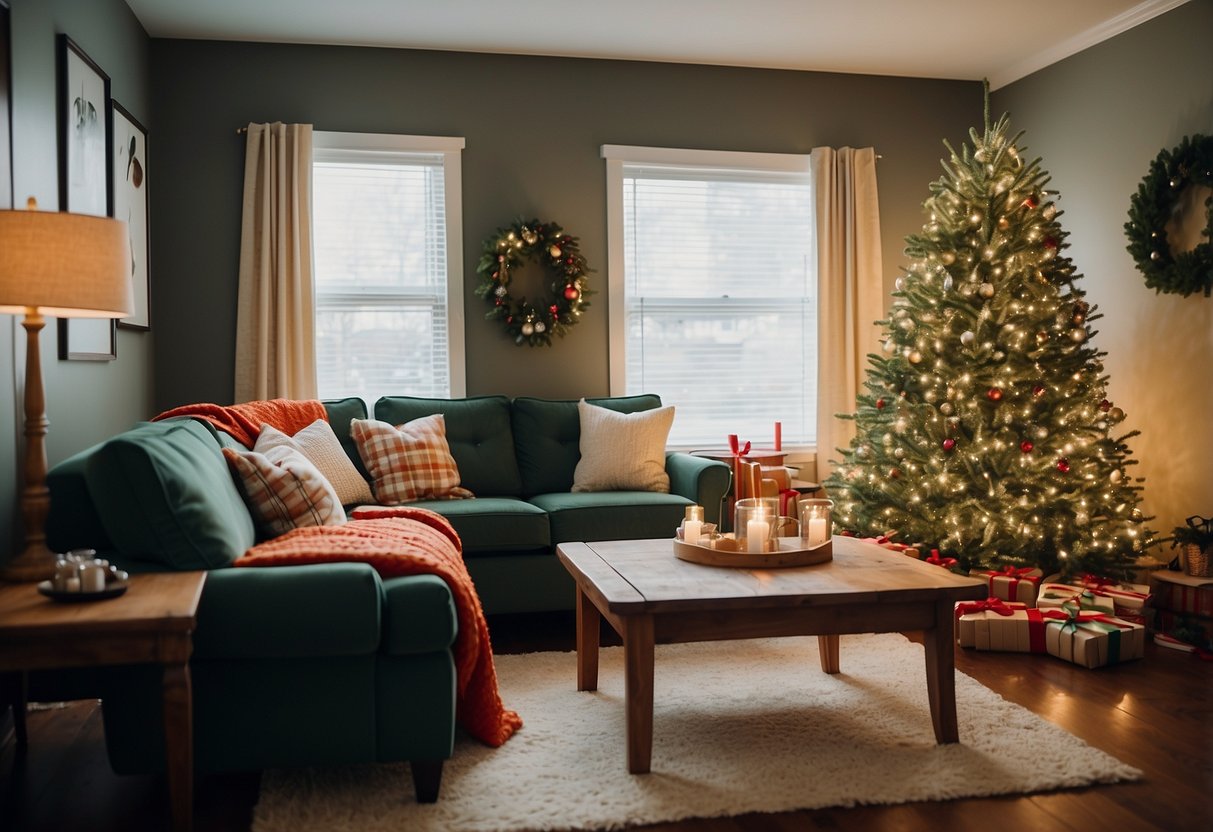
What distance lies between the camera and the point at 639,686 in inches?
96.9

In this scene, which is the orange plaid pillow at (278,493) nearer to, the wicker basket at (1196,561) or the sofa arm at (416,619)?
the sofa arm at (416,619)

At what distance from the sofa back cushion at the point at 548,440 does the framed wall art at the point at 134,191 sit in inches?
67.5

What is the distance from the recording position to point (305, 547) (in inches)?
96.7

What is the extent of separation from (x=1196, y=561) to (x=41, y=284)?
4.19m

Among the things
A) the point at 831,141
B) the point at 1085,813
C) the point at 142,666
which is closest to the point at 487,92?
the point at 831,141

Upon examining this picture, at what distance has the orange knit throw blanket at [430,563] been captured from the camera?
2395mm

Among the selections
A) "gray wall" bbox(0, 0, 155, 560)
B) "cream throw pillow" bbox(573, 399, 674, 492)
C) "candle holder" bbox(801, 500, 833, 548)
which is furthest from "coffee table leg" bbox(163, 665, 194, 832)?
"cream throw pillow" bbox(573, 399, 674, 492)

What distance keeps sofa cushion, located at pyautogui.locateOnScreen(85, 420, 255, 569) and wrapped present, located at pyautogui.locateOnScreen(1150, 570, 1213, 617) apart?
3575mm

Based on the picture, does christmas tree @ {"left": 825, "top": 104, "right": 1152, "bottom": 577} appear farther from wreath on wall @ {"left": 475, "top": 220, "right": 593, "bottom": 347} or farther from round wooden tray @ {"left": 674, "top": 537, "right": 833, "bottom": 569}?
wreath on wall @ {"left": 475, "top": 220, "right": 593, "bottom": 347}

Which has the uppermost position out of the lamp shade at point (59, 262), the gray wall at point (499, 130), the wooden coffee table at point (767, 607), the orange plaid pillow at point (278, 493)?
the gray wall at point (499, 130)

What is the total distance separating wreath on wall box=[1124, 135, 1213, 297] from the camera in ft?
13.7

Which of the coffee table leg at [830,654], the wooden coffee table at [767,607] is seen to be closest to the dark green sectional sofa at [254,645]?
the wooden coffee table at [767,607]

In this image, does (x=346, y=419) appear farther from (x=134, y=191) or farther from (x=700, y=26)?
(x=700, y=26)

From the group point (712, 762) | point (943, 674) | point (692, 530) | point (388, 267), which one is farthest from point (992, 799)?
point (388, 267)
